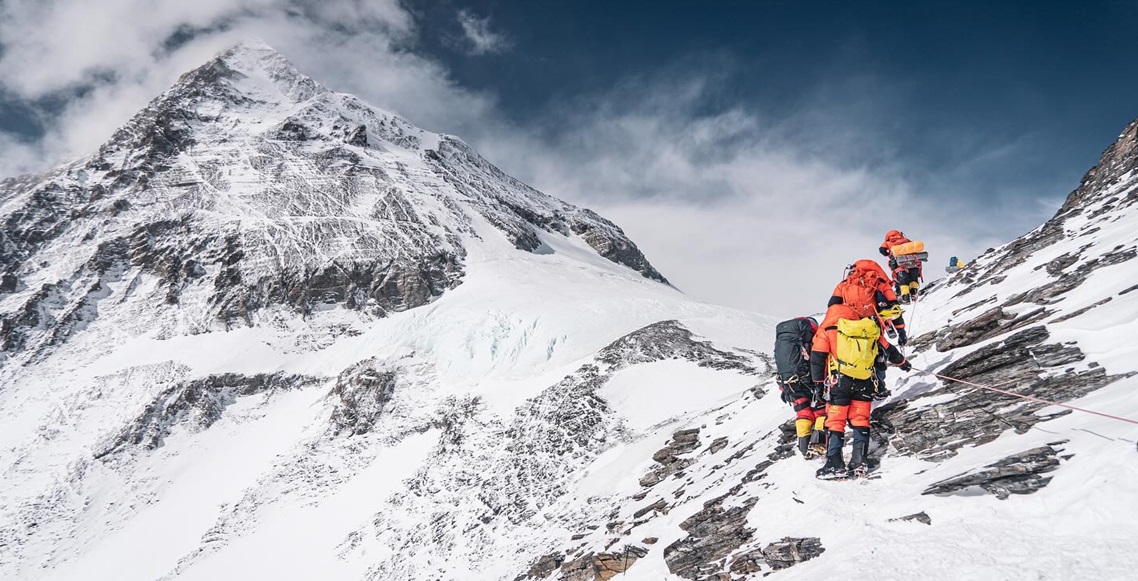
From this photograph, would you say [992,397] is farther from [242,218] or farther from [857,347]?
[242,218]

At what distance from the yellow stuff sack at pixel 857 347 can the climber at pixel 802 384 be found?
686 millimetres

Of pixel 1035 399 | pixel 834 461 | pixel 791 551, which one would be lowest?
pixel 791 551

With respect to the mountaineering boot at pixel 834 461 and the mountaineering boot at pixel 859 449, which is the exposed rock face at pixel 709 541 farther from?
the mountaineering boot at pixel 859 449

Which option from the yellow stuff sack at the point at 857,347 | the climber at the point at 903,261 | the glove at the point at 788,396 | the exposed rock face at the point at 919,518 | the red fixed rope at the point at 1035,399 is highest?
the climber at the point at 903,261

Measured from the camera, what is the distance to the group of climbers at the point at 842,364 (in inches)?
316

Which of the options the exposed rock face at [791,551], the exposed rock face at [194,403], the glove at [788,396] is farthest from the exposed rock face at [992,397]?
the exposed rock face at [194,403]

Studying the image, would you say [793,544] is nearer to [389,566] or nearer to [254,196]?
[389,566]

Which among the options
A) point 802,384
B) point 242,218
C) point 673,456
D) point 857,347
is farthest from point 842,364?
point 242,218

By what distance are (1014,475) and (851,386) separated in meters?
2.38

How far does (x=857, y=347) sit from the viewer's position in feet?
26.7

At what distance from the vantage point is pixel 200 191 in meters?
60.1

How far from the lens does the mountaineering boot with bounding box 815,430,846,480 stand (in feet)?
26.4

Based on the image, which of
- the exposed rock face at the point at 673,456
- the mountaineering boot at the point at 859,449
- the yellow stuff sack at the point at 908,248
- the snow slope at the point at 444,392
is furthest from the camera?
the exposed rock face at the point at 673,456

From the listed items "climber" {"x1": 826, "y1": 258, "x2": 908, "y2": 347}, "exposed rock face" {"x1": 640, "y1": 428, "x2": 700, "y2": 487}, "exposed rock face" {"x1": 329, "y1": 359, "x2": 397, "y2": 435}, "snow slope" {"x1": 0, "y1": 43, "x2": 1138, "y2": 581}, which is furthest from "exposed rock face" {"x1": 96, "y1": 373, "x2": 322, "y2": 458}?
"climber" {"x1": 826, "y1": 258, "x2": 908, "y2": 347}
